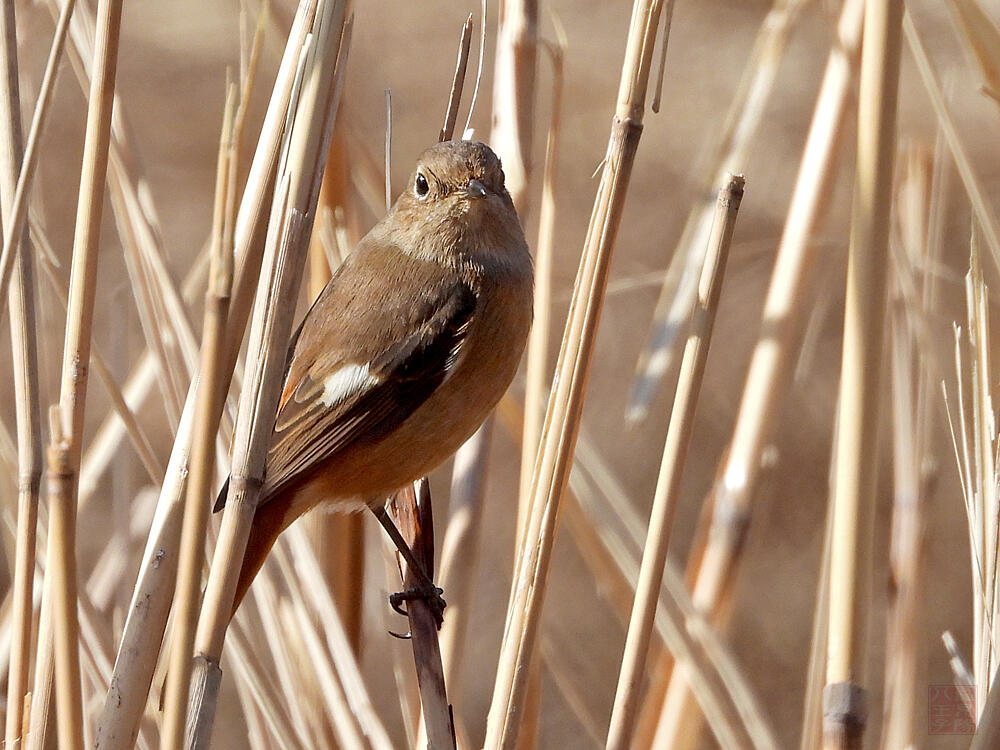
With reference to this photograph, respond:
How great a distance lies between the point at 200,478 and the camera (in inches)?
49.8

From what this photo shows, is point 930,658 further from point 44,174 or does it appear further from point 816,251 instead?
point 44,174

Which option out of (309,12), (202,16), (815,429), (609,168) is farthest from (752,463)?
(202,16)

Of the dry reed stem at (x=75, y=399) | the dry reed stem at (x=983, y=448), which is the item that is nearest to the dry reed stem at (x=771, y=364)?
the dry reed stem at (x=983, y=448)

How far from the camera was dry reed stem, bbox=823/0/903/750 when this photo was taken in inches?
52.0

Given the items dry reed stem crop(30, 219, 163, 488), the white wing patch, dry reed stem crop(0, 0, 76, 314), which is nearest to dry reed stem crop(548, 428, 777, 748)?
the white wing patch

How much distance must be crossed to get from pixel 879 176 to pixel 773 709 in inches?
123

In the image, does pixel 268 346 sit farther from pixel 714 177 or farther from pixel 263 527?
pixel 714 177

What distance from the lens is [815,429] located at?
159 inches

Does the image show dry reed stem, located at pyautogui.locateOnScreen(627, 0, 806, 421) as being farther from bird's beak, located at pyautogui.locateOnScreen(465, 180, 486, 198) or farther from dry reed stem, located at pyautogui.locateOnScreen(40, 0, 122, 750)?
dry reed stem, located at pyautogui.locateOnScreen(40, 0, 122, 750)

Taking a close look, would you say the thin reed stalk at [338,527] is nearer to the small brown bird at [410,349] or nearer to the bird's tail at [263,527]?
the small brown bird at [410,349]

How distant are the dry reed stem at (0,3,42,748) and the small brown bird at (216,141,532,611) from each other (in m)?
0.43

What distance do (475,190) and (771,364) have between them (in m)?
0.61

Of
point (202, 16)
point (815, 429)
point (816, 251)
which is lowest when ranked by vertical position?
point (816, 251)

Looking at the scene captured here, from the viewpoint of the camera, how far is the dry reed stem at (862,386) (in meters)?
1.32
